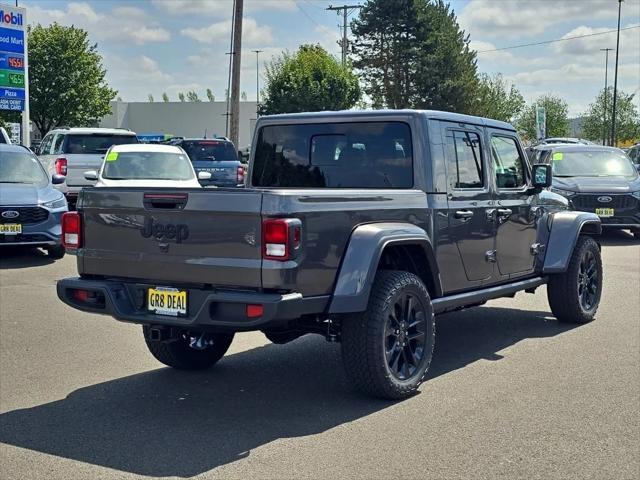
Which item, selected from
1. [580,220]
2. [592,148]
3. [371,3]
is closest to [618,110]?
[371,3]

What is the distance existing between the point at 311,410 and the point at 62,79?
49666 millimetres

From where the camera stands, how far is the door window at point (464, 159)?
21.7 ft

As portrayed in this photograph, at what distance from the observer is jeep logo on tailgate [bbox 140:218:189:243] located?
5241 millimetres

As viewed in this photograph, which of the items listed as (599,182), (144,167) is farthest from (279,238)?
(599,182)

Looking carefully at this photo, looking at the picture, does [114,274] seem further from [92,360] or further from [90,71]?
[90,71]

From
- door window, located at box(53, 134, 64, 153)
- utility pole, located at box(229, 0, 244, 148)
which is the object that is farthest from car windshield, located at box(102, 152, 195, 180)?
utility pole, located at box(229, 0, 244, 148)

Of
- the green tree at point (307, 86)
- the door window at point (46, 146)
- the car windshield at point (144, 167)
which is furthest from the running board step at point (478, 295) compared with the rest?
the green tree at point (307, 86)

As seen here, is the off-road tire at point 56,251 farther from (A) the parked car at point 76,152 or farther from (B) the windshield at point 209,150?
(B) the windshield at point 209,150

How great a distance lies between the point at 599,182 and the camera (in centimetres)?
1591

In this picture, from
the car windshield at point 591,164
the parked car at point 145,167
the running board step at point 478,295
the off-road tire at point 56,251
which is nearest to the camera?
the running board step at point 478,295

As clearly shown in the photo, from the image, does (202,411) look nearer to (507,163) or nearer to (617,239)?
(507,163)

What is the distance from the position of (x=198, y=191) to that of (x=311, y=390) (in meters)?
1.72

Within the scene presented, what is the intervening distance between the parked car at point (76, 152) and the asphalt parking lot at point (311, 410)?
9476mm

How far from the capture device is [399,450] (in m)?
4.72
